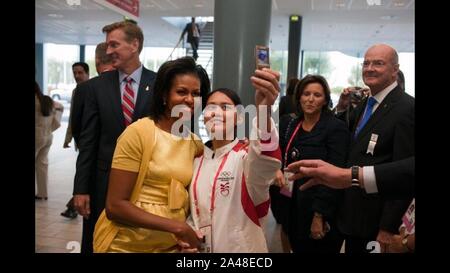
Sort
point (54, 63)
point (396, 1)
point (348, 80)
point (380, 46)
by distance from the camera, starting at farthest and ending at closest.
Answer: point (54, 63)
point (348, 80)
point (396, 1)
point (380, 46)

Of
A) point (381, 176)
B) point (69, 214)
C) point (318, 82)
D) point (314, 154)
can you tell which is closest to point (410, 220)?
point (381, 176)

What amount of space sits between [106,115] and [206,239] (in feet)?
3.70

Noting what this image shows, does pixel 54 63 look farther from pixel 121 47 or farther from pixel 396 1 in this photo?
pixel 121 47

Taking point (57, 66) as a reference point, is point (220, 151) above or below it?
below

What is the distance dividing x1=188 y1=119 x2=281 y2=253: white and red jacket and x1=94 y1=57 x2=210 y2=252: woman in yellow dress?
59mm

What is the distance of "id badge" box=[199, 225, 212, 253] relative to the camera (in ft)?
4.98

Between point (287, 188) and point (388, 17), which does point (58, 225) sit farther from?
point (388, 17)

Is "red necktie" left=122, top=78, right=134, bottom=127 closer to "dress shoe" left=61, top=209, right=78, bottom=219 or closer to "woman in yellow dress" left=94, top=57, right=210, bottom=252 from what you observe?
"woman in yellow dress" left=94, top=57, right=210, bottom=252

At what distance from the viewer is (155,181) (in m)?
1.50

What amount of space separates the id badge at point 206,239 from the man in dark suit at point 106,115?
39.8 inches

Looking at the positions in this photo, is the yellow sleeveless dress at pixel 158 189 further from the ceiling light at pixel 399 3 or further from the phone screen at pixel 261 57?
the ceiling light at pixel 399 3
